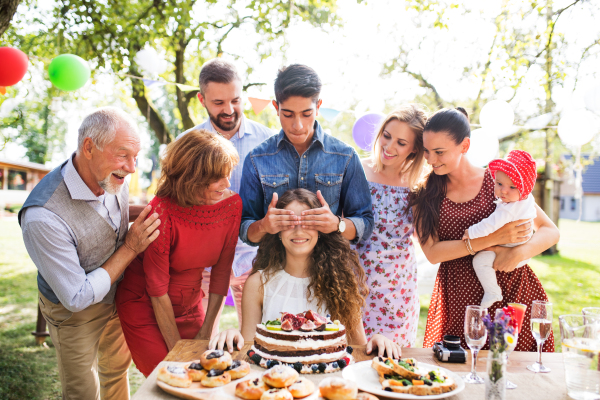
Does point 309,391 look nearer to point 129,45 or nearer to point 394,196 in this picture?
point 394,196

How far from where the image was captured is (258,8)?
837 centimetres

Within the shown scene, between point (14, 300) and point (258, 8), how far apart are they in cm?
723

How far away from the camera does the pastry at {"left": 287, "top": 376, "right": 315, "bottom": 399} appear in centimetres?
174

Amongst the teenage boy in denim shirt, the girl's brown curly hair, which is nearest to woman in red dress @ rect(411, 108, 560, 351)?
the teenage boy in denim shirt

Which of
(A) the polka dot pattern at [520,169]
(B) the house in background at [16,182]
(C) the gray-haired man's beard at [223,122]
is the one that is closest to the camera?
(A) the polka dot pattern at [520,169]

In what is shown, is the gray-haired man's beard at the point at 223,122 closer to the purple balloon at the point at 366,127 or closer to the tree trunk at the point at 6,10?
the purple balloon at the point at 366,127

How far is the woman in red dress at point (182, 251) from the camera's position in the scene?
9.07ft

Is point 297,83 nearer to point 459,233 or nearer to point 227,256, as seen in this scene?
point 227,256

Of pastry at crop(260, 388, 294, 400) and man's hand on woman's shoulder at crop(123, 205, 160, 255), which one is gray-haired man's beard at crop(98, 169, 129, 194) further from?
pastry at crop(260, 388, 294, 400)

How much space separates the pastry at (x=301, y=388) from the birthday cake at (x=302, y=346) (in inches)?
8.8

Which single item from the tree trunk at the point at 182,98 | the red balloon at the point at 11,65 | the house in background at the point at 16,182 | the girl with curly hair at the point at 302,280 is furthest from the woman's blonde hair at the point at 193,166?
the house in background at the point at 16,182

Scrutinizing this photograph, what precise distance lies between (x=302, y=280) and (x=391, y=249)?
84 centimetres

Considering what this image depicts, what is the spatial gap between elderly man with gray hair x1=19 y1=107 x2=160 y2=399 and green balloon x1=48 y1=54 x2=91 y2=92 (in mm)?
2508

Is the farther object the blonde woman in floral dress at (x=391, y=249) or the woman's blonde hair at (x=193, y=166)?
the blonde woman in floral dress at (x=391, y=249)
